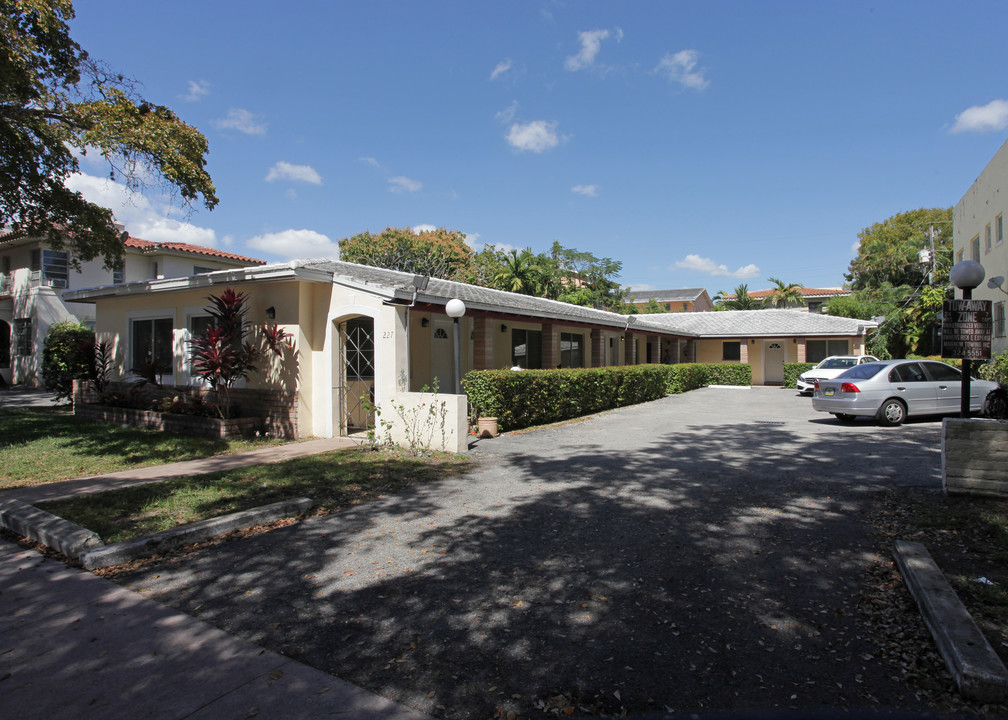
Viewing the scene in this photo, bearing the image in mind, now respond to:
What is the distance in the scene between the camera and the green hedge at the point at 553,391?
1133 cm

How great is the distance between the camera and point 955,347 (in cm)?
603

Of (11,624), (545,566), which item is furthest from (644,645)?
(11,624)

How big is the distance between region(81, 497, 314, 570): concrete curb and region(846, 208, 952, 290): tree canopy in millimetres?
36849

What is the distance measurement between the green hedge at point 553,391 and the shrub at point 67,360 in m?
9.53

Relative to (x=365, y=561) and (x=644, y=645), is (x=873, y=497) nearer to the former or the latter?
(x=644, y=645)

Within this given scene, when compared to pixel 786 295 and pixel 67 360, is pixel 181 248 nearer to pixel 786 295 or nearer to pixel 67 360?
pixel 67 360

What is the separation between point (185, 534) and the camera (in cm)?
484

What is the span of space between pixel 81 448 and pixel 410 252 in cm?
3139

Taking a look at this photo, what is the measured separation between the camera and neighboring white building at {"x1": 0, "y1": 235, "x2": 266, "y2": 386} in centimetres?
2123

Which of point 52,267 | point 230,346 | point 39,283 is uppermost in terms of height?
point 52,267

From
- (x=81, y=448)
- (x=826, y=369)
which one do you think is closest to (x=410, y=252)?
(x=826, y=369)

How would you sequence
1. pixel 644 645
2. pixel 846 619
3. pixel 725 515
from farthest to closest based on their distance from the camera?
pixel 725 515
pixel 846 619
pixel 644 645

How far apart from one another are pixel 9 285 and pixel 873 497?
29429 millimetres

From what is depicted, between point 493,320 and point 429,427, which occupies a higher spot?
point 493,320
